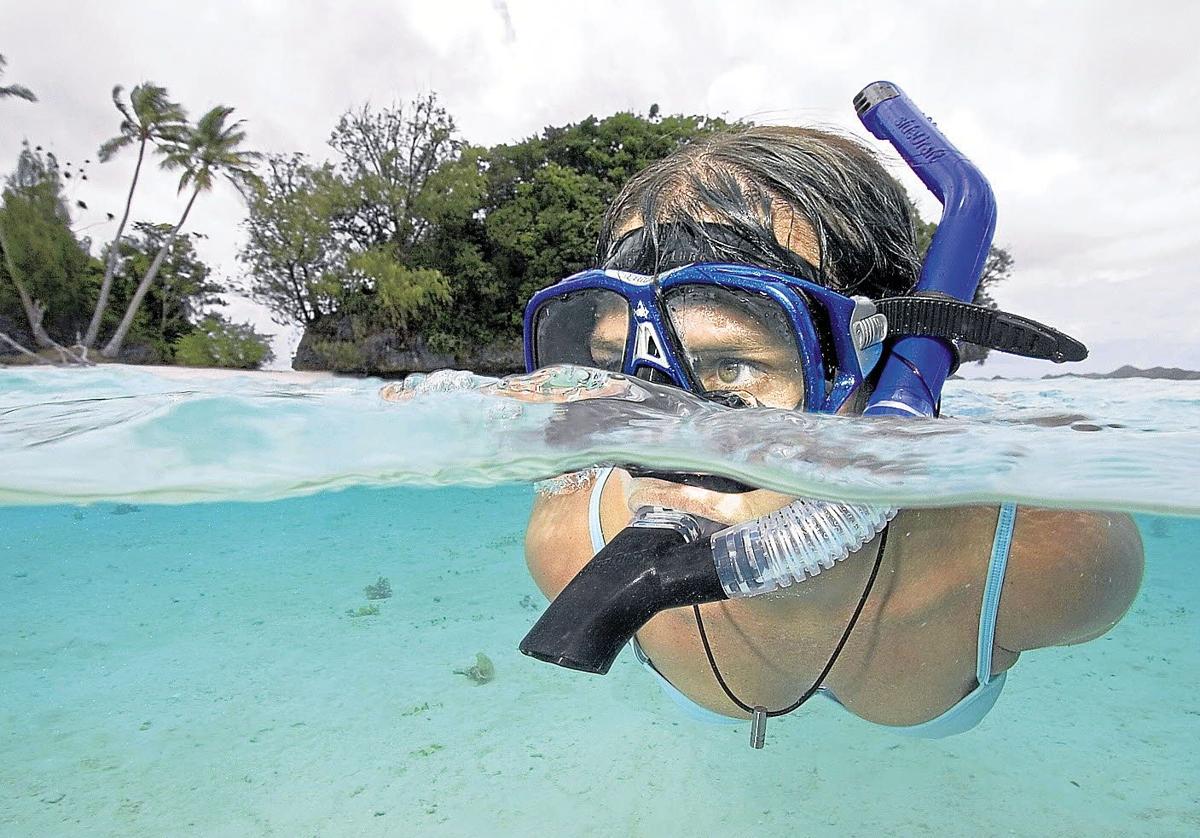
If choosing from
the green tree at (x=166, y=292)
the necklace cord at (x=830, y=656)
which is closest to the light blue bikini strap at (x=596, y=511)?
the necklace cord at (x=830, y=656)

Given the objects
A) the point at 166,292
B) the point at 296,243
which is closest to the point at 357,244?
the point at 296,243

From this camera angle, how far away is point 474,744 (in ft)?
20.1

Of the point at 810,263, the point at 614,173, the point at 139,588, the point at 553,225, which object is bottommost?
the point at 139,588

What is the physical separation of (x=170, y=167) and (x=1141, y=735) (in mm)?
38766

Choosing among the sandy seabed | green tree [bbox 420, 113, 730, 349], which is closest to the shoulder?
the sandy seabed

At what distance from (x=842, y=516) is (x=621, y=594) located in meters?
0.84

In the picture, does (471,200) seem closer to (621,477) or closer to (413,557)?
(413,557)

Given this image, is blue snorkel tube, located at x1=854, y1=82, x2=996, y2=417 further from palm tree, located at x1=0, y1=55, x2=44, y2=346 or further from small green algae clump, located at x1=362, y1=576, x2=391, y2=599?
palm tree, located at x1=0, y1=55, x2=44, y2=346

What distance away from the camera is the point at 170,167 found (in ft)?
106

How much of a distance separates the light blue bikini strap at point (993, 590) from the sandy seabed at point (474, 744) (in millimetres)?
2702

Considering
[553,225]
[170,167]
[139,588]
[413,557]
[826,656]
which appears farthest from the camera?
[170,167]

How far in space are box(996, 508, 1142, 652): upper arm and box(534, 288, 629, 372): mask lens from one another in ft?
6.11

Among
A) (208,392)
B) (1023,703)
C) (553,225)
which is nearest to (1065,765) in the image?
(1023,703)

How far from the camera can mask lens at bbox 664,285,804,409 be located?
2.61 metres
